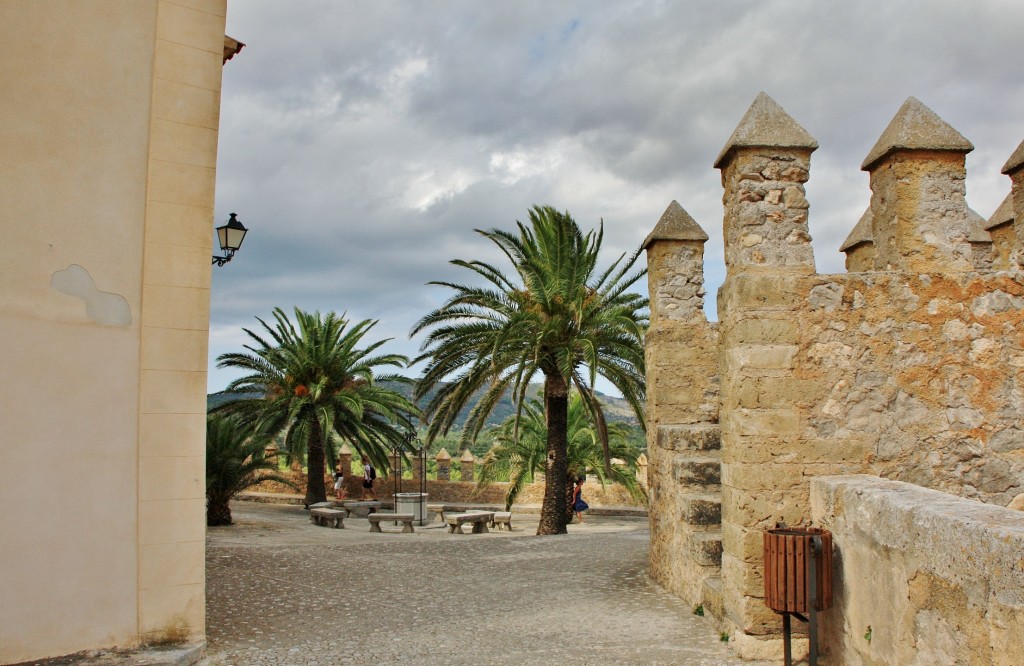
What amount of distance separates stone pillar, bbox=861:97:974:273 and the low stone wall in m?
1.61

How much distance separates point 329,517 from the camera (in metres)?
16.7

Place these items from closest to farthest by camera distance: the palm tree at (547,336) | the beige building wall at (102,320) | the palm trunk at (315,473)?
the beige building wall at (102,320)
the palm tree at (547,336)
the palm trunk at (315,473)

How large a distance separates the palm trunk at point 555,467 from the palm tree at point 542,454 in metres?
4.40

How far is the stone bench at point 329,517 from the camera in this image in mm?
16594

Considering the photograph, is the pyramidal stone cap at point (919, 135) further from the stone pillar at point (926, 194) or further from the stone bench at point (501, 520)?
the stone bench at point (501, 520)

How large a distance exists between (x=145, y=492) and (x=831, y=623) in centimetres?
462

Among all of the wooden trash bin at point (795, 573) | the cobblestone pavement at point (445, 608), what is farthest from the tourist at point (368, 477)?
the wooden trash bin at point (795, 573)

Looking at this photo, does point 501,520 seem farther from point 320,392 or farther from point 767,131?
point 767,131

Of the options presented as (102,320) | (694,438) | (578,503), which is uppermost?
(102,320)

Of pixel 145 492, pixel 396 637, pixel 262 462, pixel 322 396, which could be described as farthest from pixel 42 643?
pixel 322 396

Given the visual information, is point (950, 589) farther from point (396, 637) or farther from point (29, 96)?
point (29, 96)

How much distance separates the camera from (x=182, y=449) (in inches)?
230

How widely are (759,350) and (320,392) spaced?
15850mm

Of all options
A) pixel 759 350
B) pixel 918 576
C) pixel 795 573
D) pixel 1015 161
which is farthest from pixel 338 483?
pixel 918 576
